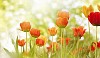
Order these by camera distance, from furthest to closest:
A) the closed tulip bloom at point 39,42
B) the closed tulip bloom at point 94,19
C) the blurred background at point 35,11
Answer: the blurred background at point 35,11 < the closed tulip bloom at point 39,42 < the closed tulip bloom at point 94,19

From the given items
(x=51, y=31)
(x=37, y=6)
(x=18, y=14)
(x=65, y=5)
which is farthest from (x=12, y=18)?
(x=51, y=31)

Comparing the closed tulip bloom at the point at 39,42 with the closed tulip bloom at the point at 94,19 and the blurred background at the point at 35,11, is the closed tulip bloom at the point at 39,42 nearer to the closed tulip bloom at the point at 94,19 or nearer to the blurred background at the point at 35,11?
the closed tulip bloom at the point at 94,19

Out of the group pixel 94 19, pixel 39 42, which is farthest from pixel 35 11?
pixel 94 19

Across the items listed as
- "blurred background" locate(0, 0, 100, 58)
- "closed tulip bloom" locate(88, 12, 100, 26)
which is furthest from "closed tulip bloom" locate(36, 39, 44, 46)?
"blurred background" locate(0, 0, 100, 58)

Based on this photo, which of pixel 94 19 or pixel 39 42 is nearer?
pixel 94 19

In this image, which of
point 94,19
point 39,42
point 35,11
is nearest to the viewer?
point 94,19

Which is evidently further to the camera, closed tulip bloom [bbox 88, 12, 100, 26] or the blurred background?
the blurred background

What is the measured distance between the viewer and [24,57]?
3.94ft

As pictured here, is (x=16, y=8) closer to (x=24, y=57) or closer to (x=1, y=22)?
(x=1, y=22)

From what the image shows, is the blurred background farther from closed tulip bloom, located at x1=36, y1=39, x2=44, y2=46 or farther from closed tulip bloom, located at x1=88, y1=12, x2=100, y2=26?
closed tulip bloom, located at x1=88, y1=12, x2=100, y2=26

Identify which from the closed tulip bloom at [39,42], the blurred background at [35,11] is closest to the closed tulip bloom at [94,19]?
the closed tulip bloom at [39,42]

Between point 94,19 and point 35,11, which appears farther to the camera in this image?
point 35,11

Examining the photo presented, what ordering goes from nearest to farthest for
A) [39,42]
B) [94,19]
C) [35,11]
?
[94,19], [39,42], [35,11]

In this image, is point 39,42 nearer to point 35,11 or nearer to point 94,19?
point 94,19
